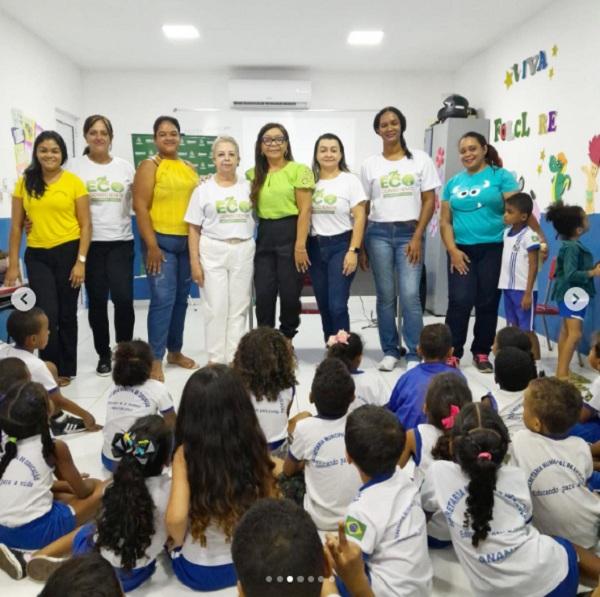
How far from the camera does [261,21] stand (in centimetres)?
491

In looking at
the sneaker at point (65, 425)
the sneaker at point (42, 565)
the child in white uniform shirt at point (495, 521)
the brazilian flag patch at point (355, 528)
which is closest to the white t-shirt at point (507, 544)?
the child in white uniform shirt at point (495, 521)

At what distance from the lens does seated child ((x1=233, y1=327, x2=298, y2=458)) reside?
205cm

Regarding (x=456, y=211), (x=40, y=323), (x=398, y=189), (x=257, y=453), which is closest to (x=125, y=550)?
(x=257, y=453)

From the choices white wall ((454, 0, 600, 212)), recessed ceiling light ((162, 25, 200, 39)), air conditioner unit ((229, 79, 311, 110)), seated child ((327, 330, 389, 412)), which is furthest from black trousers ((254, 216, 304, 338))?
air conditioner unit ((229, 79, 311, 110))

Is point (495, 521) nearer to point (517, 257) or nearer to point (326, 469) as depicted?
point (326, 469)

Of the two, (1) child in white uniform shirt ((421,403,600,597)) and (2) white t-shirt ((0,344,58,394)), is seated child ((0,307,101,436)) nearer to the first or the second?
(2) white t-shirt ((0,344,58,394))

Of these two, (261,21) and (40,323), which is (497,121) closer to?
(261,21)

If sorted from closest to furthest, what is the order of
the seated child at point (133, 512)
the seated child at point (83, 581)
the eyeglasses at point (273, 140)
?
the seated child at point (83, 581), the seated child at point (133, 512), the eyeglasses at point (273, 140)

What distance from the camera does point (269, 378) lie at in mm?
2062

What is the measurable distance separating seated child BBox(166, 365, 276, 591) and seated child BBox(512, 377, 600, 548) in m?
0.72

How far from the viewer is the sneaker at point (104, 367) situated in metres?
3.44

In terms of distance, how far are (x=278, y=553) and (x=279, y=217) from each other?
2582mm

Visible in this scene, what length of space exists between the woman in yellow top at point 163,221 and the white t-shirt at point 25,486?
1.56 metres

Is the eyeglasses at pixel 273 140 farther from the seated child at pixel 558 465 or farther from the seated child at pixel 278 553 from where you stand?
the seated child at pixel 278 553
